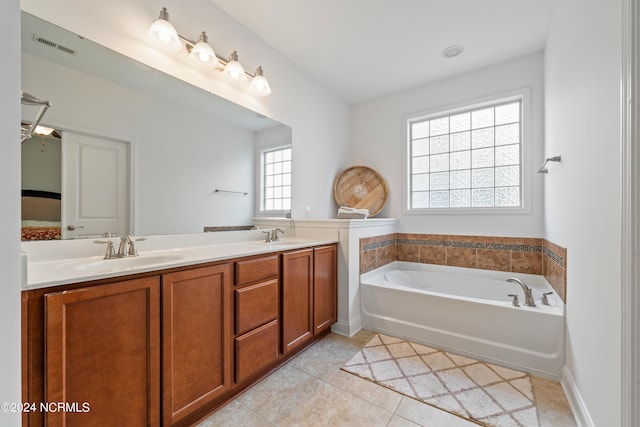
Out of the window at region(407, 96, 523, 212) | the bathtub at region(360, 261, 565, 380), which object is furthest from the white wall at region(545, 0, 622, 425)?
the window at region(407, 96, 523, 212)

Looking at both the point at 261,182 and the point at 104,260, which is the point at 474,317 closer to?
the point at 261,182

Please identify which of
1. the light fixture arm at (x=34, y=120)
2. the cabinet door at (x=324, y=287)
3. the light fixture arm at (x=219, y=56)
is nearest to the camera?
the light fixture arm at (x=34, y=120)

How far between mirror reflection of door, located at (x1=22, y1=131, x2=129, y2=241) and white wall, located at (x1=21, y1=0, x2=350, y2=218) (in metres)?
0.57

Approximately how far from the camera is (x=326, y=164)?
303cm

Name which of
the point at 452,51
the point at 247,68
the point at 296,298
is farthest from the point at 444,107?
the point at 296,298

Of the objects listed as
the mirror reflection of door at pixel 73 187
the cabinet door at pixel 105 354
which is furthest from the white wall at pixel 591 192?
the mirror reflection of door at pixel 73 187

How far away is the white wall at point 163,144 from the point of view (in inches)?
50.5

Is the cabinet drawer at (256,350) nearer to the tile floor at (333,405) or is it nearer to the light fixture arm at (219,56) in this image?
the tile floor at (333,405)

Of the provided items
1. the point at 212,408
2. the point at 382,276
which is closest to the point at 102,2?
the point at 212,408

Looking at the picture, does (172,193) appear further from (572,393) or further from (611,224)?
(572,393)

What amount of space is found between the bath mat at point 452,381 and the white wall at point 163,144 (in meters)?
1.49

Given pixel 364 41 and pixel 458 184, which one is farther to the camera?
pixel 458 184

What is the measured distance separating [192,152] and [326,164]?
155cm

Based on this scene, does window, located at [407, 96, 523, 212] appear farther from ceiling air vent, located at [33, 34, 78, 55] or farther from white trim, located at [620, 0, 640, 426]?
ceiling air vent, located at [33, 34, 78, 55]
